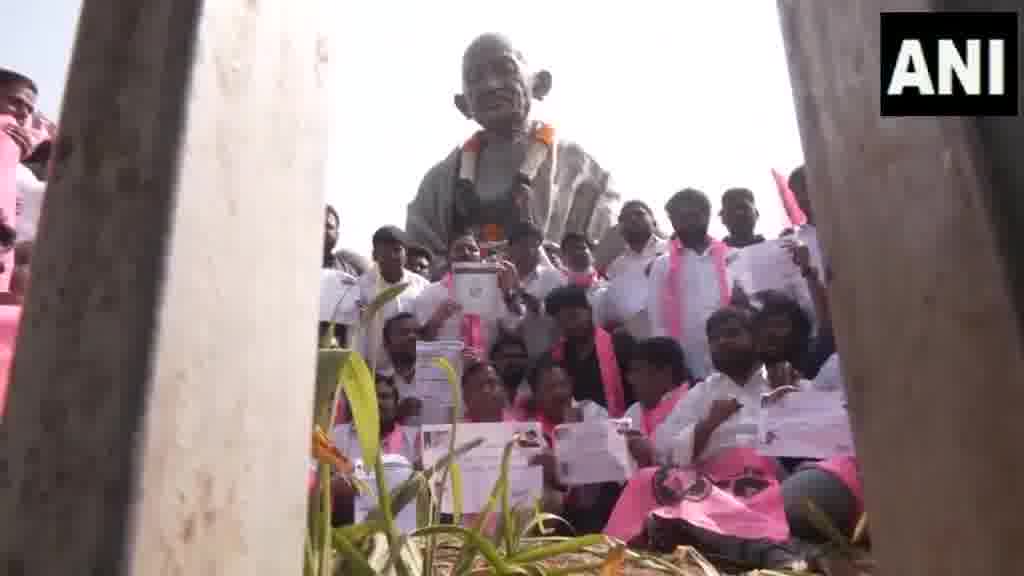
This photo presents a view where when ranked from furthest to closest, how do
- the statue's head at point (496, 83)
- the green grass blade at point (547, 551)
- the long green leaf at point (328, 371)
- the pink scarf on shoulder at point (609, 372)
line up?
the statue's head at point (496, 83), the pink scarf on shoulder at point (609, 372), the green grass blade at point (547, 551), the long green leaf at point (328, 371)

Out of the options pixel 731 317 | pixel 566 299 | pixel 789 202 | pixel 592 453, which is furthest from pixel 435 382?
pixel 789 202

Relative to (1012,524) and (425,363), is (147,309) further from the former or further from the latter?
(425,363)

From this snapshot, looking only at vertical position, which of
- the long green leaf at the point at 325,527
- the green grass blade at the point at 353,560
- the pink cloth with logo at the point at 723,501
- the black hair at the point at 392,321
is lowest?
the pink cloth with logo at the point at 723,501

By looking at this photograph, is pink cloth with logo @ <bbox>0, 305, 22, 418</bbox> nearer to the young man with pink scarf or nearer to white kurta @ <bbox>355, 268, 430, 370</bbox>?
white kurta @ <bbox>355, 268, 430, 370</bbox>

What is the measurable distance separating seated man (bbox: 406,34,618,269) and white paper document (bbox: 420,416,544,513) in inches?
75.3

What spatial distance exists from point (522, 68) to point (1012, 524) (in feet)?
10.3

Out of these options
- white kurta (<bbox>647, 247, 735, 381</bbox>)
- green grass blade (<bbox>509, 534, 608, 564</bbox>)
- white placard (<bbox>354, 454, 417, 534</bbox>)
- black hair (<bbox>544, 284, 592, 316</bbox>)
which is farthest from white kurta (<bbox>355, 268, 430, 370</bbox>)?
green grass blade (<bbox>509, 534, 608, 564</bbox>)

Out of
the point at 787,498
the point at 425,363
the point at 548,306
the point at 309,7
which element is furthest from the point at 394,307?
the point at 309,7

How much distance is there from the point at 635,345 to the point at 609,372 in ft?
0.34

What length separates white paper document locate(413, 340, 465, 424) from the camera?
1404mm

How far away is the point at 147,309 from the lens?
0.24 meters

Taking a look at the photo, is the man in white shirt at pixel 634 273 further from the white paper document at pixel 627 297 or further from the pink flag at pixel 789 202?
the pink flag at pixel 789 202

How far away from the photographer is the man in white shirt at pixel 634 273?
1997 mm

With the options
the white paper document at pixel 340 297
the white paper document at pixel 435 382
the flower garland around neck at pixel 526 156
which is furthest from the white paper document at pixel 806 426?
the flower garland around neck at pixel 526 156
